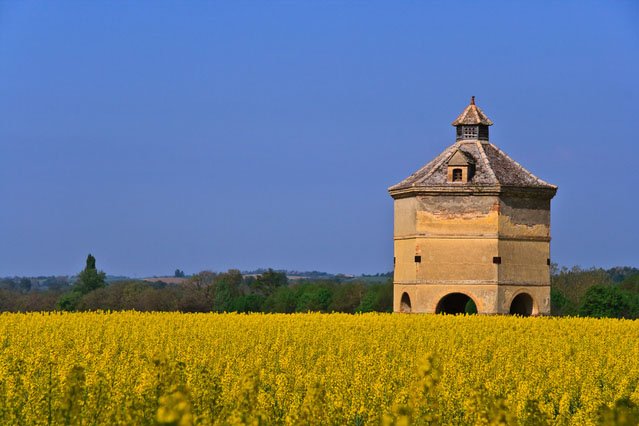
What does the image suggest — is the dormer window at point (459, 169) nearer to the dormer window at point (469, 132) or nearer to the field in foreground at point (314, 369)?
the dormer window at point (469, 132)

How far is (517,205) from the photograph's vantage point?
1307 inches

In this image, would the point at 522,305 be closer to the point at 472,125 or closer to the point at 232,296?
the point at 472,125

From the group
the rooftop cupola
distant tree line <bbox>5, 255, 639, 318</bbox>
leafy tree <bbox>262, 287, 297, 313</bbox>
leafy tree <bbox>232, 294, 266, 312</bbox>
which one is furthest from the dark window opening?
leafy tree <bbox>262, 287, 297, 313</bbox>

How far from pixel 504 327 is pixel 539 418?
20.4 meters

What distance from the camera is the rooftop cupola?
35938 millimetres

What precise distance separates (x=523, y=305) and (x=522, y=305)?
40mm

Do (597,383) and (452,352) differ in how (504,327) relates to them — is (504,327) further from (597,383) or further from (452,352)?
(597,383)

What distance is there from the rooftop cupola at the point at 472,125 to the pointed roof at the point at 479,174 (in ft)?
0.88

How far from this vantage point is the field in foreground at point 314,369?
8.88 m

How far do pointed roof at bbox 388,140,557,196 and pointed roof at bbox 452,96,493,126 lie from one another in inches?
25.4

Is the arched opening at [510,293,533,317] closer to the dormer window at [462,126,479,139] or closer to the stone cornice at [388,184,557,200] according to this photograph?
the stone cornice at [388,184,557,200]

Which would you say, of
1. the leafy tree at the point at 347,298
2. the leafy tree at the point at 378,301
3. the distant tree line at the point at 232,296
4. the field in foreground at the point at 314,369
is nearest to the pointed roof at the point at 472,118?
the field in foreground at the point at 314,369

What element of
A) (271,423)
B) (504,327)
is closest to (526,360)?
(504,327)

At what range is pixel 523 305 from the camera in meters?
34.4
